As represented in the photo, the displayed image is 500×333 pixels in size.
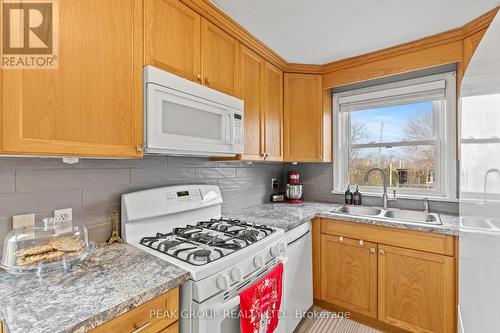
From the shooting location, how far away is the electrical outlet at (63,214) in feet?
3.88

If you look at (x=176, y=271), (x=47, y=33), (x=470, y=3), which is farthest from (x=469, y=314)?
(x=470, y=3)

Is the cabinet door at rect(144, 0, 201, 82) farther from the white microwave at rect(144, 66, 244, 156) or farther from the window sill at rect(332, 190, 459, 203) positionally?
the window sill at rect(332, 190, 459, 203)

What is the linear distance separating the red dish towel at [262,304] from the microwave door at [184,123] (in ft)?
2.72

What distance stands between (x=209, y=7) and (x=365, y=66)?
159 cm

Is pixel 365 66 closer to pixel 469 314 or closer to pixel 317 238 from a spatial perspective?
pixel 317 238

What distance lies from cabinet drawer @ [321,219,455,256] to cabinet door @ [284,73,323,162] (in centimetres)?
76

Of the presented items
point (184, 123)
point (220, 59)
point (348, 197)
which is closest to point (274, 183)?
point (348, 197)

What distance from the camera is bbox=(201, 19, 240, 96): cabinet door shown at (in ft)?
5.21

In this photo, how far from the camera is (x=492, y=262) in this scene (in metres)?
0.51

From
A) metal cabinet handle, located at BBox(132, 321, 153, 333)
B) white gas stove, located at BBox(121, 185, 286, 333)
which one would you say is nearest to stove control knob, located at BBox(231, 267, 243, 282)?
white gas stove, located at BBox(121, 185, 286, 333)

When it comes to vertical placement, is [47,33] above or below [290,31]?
below

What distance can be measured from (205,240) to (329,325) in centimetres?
148

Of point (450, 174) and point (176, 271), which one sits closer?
point (176, 271)

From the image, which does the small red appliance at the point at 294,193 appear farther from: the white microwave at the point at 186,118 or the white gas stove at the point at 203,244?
the white microwave at the point at 186,118
